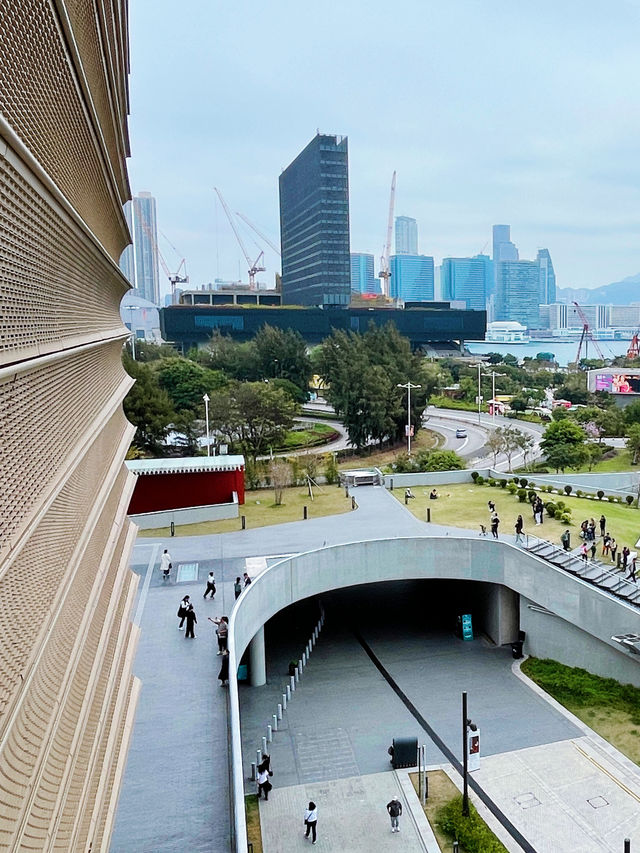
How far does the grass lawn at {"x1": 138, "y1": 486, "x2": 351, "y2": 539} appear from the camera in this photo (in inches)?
1065

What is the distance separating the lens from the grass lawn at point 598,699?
59.0 feet

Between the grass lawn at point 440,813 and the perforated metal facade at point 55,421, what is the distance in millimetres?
7467

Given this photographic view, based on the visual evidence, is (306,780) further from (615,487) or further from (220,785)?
(615,487)

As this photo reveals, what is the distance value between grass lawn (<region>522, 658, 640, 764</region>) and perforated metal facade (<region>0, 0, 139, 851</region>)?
1299 cm

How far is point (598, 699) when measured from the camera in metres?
19.7

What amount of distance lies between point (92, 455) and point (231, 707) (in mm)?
6104

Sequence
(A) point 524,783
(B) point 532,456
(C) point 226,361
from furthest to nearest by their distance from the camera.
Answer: (C) point 226,361
(B) point 532,456
(A) point 524,783

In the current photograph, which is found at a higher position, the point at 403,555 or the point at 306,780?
the point at 403,555

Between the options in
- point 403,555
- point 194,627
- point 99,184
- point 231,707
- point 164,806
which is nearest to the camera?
point 99,184

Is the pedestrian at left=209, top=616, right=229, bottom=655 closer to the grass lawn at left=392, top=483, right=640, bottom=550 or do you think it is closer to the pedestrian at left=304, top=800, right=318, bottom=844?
the pedestrian at left=304, top=800, right=318, bottom=844

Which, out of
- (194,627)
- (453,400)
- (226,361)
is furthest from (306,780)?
(453,400)

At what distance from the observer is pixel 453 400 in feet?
248

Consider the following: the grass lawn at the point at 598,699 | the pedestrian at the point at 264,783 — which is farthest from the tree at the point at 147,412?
the pedestrian at the point at 264,783

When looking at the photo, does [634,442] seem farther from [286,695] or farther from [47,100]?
[47,100]
